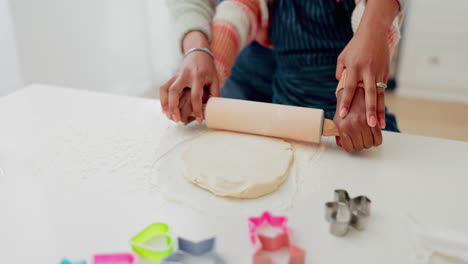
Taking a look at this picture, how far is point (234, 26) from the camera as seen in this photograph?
1056 mm

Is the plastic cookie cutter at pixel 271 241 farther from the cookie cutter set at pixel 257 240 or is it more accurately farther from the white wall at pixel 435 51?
the white wall at pixel 435 51

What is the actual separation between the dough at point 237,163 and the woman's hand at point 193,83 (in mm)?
75

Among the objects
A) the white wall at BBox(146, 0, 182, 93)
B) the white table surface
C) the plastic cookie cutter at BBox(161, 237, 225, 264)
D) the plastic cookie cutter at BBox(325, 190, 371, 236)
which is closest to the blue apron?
the white table surface

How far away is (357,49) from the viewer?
0.82m

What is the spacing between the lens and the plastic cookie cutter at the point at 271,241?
521 mm

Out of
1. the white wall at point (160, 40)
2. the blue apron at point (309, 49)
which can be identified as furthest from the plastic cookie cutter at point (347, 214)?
the white wall at point (160, 40)

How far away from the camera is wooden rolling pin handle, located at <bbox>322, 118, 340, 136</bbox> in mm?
780

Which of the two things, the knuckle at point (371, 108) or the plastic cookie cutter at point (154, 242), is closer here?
the plastic cookie cutter at point (154, 242)

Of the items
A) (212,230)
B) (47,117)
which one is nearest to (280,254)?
(212,230)

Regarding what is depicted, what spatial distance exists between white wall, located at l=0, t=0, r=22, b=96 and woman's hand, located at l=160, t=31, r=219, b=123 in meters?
0.85

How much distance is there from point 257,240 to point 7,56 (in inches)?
52.3

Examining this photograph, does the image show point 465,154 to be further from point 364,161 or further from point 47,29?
point 47,29

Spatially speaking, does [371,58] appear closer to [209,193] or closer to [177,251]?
[209,193]

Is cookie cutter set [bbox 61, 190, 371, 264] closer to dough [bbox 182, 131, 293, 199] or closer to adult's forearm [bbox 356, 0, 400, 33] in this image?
dough [bbox 182, 131, 293, 199]
